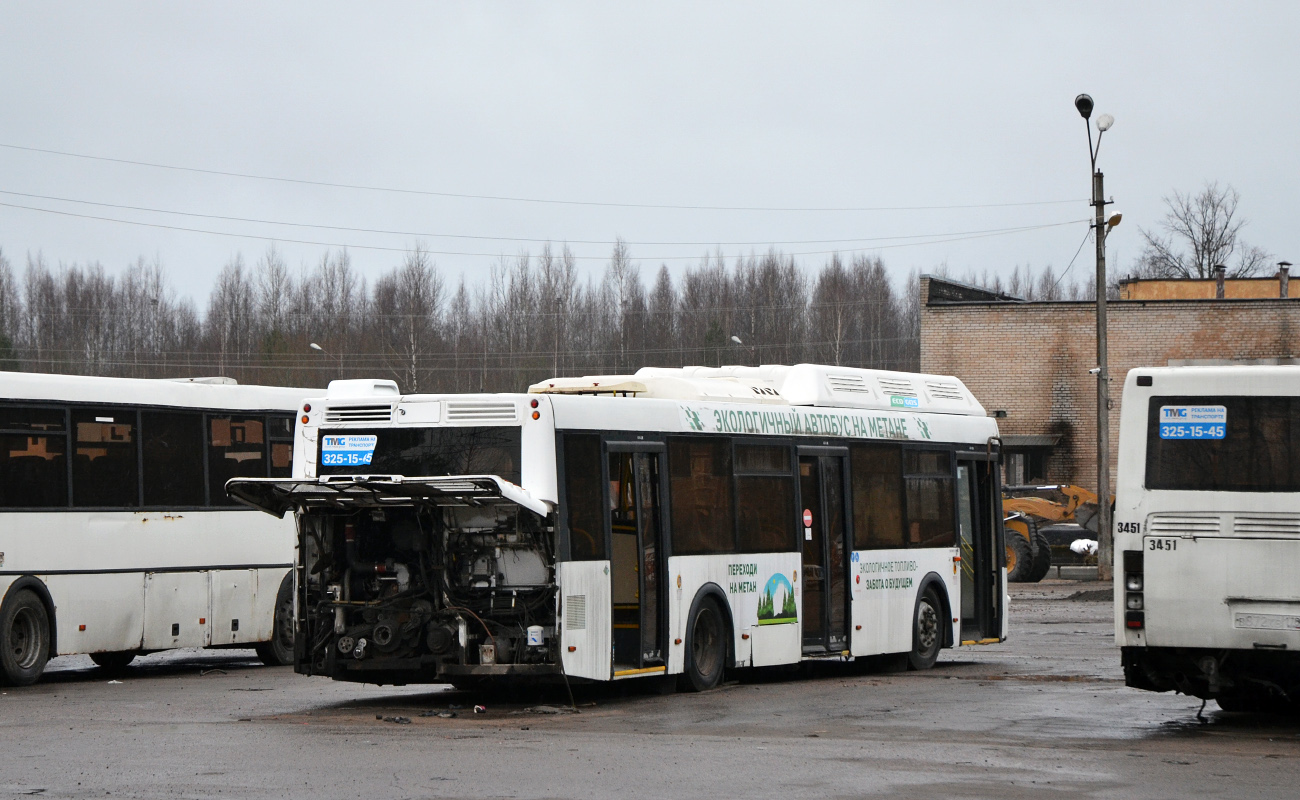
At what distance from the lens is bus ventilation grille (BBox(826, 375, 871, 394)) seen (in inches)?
701

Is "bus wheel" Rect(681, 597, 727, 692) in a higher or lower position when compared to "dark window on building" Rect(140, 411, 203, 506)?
lower

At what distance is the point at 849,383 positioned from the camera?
1809 cm

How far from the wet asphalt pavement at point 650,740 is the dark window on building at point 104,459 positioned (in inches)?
75.1

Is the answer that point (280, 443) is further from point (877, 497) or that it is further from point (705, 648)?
point (877, 497)

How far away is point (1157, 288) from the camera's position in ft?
201

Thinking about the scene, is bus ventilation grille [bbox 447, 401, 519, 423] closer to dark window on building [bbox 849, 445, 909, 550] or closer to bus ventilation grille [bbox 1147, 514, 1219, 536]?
bus ventilation grille [bbox 1147, 514, 1219, 536]

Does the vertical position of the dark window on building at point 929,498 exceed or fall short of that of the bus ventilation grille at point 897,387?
it falls short

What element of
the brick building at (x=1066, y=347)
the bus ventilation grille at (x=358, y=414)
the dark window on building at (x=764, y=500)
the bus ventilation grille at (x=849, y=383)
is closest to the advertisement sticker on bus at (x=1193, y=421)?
the dark window on building at (x=764, y=500)

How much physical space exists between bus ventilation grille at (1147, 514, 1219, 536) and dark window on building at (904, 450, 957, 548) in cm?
617

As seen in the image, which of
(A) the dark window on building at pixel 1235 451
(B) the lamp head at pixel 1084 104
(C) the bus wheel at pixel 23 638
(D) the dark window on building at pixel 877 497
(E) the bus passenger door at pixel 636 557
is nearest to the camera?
(A) the dark window on building at pixel 1235 451

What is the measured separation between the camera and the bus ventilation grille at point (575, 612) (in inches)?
525

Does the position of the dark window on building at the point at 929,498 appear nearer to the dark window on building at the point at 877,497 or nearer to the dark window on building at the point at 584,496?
the dark window on building at the point at 877,497

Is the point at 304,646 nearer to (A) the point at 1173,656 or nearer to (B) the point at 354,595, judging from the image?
(B) the point at 354,595

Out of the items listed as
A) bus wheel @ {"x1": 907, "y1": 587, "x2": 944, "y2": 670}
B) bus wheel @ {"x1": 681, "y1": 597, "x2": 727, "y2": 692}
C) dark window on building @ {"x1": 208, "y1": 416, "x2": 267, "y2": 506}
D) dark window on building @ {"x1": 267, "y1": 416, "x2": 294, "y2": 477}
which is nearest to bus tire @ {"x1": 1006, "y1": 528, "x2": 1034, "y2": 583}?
bus wheel @ {"x1": 907, "y1": 587, "x2": 944, "y2": 670}
